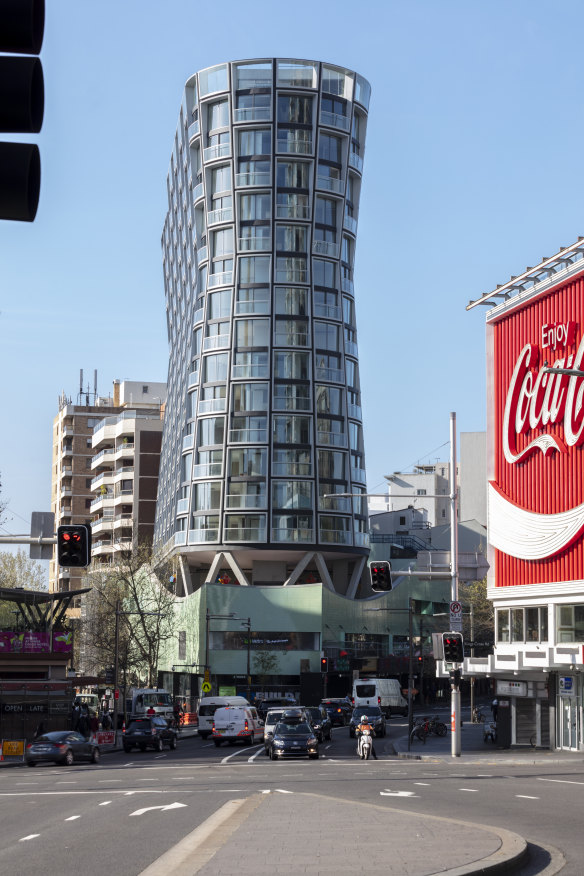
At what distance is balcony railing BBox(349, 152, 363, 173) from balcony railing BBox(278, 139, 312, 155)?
4.86m

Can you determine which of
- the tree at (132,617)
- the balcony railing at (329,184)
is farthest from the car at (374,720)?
the balcony railing at (329,184)

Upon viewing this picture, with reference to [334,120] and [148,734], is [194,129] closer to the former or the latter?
[334,120]

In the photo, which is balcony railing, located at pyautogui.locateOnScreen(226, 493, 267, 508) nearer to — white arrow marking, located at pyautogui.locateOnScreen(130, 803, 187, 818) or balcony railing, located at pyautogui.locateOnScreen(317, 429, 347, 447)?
balcony railing, located at pyautogui.locateOnScreen(317, 429, 347, 447)

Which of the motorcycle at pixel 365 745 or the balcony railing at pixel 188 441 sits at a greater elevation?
the balcony railing at pixel 188 441

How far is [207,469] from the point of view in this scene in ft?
342

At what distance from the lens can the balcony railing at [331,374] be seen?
105 meters

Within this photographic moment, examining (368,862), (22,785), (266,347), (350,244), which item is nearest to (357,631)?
(266,347)

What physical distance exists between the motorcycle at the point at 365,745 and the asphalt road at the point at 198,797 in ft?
1.80

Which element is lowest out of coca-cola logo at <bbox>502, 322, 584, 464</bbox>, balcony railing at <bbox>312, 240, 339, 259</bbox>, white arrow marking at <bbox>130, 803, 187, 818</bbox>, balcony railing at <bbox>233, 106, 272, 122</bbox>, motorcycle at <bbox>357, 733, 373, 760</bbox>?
motorcycle at <bbox>357, 733, 373, 760</bbox>

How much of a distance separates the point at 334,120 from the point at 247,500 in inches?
1384

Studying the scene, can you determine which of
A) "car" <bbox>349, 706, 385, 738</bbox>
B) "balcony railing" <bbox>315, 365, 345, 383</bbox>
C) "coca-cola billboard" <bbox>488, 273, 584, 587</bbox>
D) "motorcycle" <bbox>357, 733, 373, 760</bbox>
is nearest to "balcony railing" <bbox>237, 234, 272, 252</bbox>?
"balcony railing" <bbox>315, 365, 345, 383</bbox>

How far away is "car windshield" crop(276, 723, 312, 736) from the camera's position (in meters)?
44.5

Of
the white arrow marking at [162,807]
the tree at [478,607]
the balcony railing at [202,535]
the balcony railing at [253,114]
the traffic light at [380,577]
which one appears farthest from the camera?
the balcony railing at [202,535]

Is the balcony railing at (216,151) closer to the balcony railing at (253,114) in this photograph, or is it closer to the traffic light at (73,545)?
the balcony railing at (253,114)
